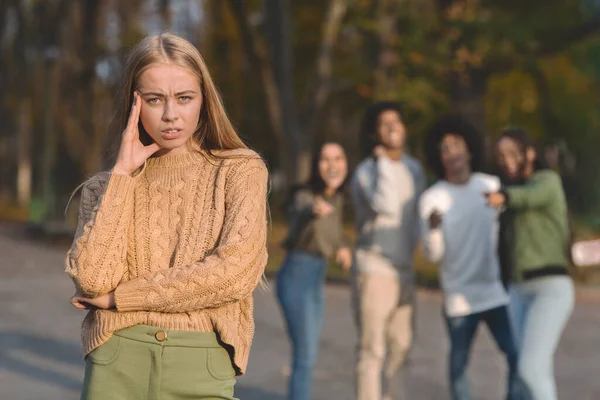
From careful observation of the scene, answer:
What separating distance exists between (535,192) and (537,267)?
41 cm

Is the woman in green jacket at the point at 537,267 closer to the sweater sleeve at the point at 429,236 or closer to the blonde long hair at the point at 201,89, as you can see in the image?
the sweater sleeve at the point at 429,236

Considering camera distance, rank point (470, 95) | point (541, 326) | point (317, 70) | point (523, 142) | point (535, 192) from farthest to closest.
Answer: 1. point (317, 70)
2. point (470, 95)
3. point (523, 142)
4. point (535, 192)
5. point (541, 326)

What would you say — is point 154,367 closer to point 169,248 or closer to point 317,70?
point 169,248

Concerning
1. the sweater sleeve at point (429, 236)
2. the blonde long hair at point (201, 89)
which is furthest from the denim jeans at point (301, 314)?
the blonde long hair at point (201, 89)

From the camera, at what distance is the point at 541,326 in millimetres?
5902

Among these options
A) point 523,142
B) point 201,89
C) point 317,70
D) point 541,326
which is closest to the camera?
point 201,89

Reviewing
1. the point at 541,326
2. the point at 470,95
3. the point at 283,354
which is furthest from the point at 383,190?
the point at 470,95

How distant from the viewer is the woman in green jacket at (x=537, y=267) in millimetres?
5902

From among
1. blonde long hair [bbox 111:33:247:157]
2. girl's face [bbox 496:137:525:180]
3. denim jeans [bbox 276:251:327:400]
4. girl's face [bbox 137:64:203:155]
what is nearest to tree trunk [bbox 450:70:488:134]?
denim jeans [bbox 276:251:327:400]

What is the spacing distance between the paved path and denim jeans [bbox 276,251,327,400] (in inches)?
45.5

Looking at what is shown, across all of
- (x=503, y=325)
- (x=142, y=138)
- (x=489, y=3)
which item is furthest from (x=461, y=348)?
(x=489, y=3)

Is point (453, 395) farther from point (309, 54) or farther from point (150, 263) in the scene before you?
point (309, 54)

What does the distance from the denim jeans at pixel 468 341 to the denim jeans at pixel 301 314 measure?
960 mm

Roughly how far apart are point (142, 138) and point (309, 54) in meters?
40.4
